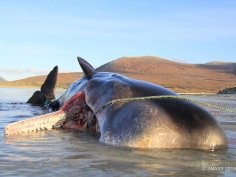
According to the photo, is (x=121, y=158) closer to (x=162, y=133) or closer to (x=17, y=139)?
(x=162, y=133)

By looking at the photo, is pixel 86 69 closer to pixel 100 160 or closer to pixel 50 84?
pixel 100 160

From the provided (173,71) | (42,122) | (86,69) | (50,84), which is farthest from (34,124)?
(173,71)

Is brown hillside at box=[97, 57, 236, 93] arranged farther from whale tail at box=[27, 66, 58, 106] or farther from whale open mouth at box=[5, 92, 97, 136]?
whale open mouth at box=[5, 92, 97, 136]

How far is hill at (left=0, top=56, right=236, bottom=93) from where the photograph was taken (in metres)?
77.5

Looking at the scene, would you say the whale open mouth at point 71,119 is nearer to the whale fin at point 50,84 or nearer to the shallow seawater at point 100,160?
the shallow seawater at point 100,160

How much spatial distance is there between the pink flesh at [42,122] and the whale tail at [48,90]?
639cm

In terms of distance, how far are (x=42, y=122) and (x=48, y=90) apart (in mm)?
7284

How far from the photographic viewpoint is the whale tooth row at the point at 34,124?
7473 millimetres

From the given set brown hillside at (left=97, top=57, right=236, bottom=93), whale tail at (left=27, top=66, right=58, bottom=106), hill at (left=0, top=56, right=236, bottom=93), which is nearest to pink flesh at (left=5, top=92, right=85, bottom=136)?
whale tail at (left=27, top=66, right=58, bottom=106)

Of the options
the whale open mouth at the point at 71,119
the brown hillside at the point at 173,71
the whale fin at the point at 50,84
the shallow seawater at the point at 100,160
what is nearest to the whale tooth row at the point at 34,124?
the whale open mouth at the point at 71,119

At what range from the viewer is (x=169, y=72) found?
91.6 metres

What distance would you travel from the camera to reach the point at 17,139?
6.84 meters

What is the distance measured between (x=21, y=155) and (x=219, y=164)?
6.87 feet

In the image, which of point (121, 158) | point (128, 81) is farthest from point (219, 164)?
point (128, 81)
